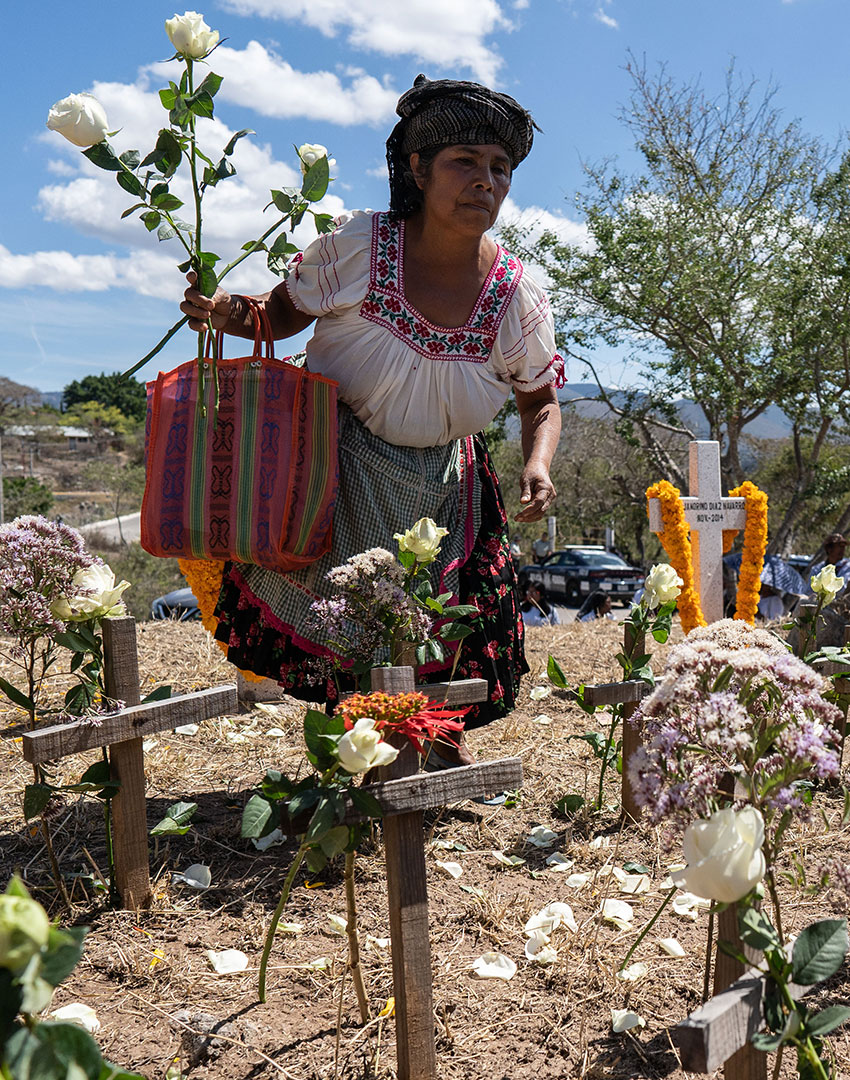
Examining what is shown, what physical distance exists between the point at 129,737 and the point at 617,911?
4.13 ft

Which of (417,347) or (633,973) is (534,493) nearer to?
(417,347)

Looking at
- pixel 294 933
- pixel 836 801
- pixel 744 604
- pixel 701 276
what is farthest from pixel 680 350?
pixel 294 933

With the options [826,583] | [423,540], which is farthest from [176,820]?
[826,583]

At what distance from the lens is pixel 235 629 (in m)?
2.96

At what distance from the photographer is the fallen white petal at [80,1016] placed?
72.2 inches

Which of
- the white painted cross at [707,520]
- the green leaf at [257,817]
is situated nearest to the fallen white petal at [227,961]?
the green leaf at [257,817]

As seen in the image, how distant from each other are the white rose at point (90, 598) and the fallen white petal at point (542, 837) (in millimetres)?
1425

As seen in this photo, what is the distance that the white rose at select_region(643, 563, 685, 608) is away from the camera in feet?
9.43

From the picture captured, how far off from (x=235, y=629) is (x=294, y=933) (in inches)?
39.0

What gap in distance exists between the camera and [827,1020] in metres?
1.15

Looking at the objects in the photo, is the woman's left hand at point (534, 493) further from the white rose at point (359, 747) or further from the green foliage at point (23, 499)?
the green foliage at point (23, 499)

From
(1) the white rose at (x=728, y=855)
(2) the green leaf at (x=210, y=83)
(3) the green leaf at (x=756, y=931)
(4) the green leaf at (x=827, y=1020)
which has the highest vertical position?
(2) the green leaf at (x=210, y=83)

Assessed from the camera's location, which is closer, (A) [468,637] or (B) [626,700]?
(B) [626,700]

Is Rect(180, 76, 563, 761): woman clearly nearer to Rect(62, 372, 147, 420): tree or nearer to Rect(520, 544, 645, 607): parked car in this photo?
Rect(520, 544, 645, 607): parked car
